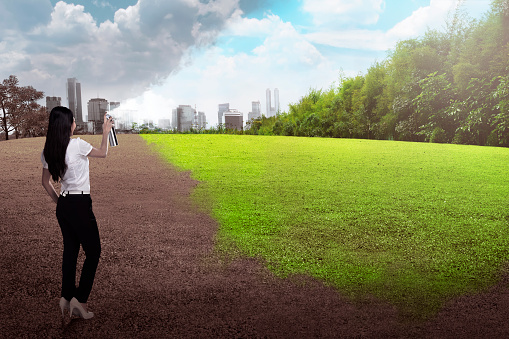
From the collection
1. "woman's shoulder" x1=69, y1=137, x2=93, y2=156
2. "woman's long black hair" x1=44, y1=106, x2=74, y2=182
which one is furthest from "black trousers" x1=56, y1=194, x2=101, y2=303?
"woman's shoulder" x1=69, y1=137, x2=93, y2=156

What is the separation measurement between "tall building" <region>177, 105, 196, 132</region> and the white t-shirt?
29.5m

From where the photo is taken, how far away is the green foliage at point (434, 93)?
27.2m

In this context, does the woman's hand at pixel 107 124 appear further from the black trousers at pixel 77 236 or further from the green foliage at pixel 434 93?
the green foliage at pixel 434 93

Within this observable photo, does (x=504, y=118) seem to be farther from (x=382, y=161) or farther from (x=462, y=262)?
(x=462, y=262)

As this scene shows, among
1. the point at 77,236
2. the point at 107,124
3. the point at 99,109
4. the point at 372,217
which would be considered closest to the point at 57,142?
the point at 107,124

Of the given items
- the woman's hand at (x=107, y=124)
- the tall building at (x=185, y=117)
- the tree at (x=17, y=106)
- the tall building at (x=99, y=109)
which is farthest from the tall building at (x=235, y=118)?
the woman's hand at (x=107, y=124)

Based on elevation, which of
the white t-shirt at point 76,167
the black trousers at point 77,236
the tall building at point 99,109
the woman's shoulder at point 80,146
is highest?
the tall building at point 99,109

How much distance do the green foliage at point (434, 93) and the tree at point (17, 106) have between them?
2345cm

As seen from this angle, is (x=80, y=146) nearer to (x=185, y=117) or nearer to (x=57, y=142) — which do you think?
(x=57, y=142)

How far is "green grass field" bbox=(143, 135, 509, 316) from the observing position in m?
6.02

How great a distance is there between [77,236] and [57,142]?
93 centimetres

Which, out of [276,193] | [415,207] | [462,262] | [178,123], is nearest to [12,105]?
[178,123]

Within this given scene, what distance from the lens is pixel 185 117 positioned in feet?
120

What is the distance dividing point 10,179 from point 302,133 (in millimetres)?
31321
